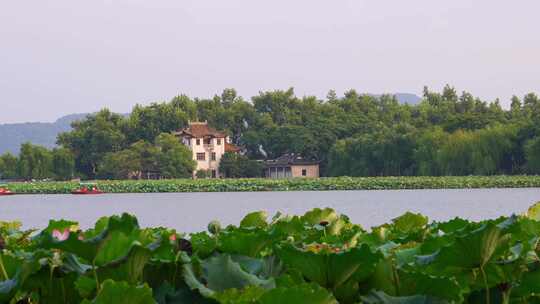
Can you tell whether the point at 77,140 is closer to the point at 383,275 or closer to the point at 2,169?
the point at 2,169

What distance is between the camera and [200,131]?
70000mm

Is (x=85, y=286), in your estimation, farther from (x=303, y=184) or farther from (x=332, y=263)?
(x=303, y=184)

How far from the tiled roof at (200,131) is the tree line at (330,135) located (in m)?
1.65

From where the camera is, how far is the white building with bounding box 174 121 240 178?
2714 inches

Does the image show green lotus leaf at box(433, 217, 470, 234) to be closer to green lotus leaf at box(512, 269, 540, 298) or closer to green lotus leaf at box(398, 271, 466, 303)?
green lotus leaf at box(512, 269, 540, 298)

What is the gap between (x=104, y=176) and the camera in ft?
218

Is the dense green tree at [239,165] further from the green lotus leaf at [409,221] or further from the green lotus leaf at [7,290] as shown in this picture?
the green lotus leaf at [7,290]

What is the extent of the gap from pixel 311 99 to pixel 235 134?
6.52m

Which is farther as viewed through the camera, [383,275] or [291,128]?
[291,128]

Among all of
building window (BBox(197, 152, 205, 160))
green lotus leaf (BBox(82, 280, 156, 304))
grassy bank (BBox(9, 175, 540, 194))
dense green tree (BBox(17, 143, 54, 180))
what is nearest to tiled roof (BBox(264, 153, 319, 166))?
building window (BBox(197, 152, 205, 160))

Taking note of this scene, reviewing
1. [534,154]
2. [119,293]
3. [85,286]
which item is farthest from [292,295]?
[534,154]

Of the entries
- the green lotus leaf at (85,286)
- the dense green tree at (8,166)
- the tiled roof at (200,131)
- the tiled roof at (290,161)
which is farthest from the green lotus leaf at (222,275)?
the dense green tree at (8,166)

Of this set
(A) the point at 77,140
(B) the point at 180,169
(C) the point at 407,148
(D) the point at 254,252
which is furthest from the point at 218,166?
(D) the point at 254,252

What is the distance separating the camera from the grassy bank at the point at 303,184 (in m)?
46.7
